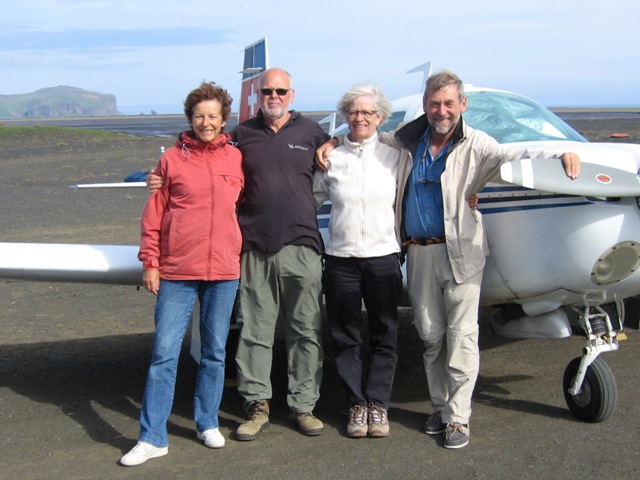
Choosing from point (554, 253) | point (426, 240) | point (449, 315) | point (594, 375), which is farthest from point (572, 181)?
point (594, 375)

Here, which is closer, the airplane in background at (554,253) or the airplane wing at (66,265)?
the airplane in background at (554,253)

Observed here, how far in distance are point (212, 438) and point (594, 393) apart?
2.09 metres

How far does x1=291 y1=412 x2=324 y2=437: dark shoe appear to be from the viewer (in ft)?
14.4

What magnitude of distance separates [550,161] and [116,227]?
942cm

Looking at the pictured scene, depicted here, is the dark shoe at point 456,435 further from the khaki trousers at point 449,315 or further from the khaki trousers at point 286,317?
the khaki trousers at point 286,317

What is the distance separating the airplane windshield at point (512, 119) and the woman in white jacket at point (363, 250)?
0.95 metres

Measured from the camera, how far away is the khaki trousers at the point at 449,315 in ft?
13.8

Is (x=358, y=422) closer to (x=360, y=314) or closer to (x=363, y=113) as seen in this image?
(x=360, y=314)

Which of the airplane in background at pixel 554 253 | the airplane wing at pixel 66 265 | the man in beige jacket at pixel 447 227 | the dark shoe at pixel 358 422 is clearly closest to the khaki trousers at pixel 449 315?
the man in beige jacket at pixel 447 227

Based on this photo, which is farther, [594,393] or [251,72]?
[251,72]

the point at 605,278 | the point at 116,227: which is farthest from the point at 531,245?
the point at 116,227

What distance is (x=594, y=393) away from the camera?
4449mm

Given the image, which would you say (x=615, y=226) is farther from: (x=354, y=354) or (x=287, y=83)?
(x=287, y=83)

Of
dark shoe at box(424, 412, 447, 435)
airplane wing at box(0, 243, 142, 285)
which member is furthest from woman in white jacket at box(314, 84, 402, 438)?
airplane wing at box(0, 243, 142, 285)
